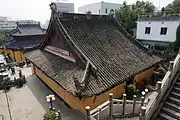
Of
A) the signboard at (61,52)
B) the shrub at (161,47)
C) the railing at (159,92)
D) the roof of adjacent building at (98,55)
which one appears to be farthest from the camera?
the shrub at (161,47)

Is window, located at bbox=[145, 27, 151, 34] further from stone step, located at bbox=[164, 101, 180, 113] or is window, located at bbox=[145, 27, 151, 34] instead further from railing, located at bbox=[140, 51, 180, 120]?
stone step, located at bbox=[164, 101, 180, 113]

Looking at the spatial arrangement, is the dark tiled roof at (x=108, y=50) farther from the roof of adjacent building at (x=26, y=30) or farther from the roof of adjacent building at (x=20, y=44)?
the roof of adjacent building at (x=26, y=30)

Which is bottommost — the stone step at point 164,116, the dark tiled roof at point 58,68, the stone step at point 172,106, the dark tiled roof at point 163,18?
the stone step at point 164,116

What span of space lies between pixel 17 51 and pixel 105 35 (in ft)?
72.0

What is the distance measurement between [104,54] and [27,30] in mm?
26685

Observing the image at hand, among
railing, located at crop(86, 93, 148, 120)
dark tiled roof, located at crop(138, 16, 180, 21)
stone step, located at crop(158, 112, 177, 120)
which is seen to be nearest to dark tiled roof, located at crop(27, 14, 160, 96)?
railing, located at crop(86, 93, 148, 120)

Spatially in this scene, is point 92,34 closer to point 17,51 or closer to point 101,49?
point 101,49

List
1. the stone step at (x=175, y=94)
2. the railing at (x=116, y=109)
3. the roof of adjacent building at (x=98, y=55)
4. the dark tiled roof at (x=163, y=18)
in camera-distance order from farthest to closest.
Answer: the dark tiled roof at (x=163, y=18) < the roof of adjacent building at (x=98, y=55) < the railing at (x=116, y=109) < the stone step at (x=175, y=94)

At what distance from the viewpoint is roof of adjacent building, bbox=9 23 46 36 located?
3072cm

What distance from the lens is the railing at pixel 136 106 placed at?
23.5 feet

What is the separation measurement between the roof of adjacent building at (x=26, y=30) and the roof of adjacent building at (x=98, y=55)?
1746 cm

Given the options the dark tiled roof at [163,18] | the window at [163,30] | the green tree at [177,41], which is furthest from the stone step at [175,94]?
the window at [163,30]

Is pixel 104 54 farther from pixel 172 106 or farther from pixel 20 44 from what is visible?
pixel 20 44

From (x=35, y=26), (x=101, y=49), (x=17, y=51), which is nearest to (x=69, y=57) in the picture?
(x=101, y=49)
